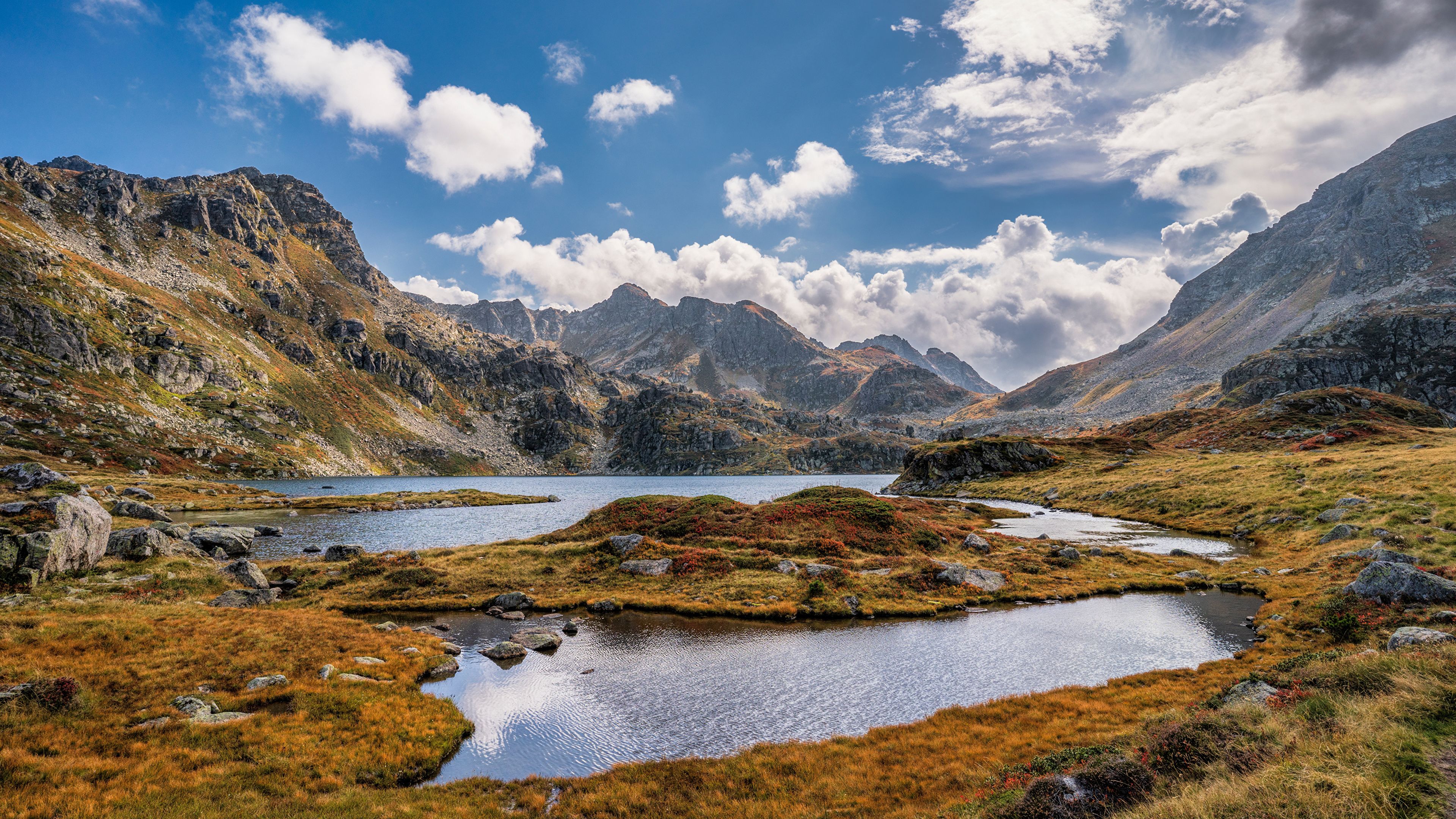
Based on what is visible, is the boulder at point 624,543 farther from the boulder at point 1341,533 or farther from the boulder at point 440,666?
the boulder at point 1341,533

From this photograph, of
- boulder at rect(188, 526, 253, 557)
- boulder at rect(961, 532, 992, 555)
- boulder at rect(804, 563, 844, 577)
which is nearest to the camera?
boulder at rect(804, 563, 844, 577)

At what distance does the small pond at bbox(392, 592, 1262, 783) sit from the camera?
22375 millimetres

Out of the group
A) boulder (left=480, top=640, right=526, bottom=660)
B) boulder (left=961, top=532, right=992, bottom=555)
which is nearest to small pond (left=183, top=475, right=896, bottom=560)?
boulder (left=961, top=532, right=992, bottom=555)

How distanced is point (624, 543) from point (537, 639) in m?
21.9

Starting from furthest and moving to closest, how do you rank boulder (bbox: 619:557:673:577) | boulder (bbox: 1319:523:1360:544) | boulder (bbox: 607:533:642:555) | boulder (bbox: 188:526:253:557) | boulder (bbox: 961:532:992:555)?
boulder (bbox: 961:532:992:555) < boulder (bbox: 188:526:253:557) < boulder (bbox: 607:533:642:555) < boulder (bbox: 619:557:673:577) < boulder (bbox: 1319:523:1360:544)

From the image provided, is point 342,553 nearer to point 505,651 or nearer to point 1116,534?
point 505,651

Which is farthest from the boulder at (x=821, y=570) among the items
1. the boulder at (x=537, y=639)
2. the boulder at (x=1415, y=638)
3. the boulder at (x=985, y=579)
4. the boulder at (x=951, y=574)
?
the boulder at (x=1415, y=638)

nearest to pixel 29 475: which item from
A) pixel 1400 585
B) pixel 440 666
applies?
pixel 440 666

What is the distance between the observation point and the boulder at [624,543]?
54.5 meters

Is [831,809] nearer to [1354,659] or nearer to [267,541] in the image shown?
[1354,659]

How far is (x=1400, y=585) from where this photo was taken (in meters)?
28.8

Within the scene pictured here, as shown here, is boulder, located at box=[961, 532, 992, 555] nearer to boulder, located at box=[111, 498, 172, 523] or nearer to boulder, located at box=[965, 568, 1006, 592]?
boulder, located at box=[965, 568, 1006, 592]

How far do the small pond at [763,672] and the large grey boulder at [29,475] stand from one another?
51.1m

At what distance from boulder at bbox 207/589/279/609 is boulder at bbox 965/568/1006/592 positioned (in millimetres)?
55479
